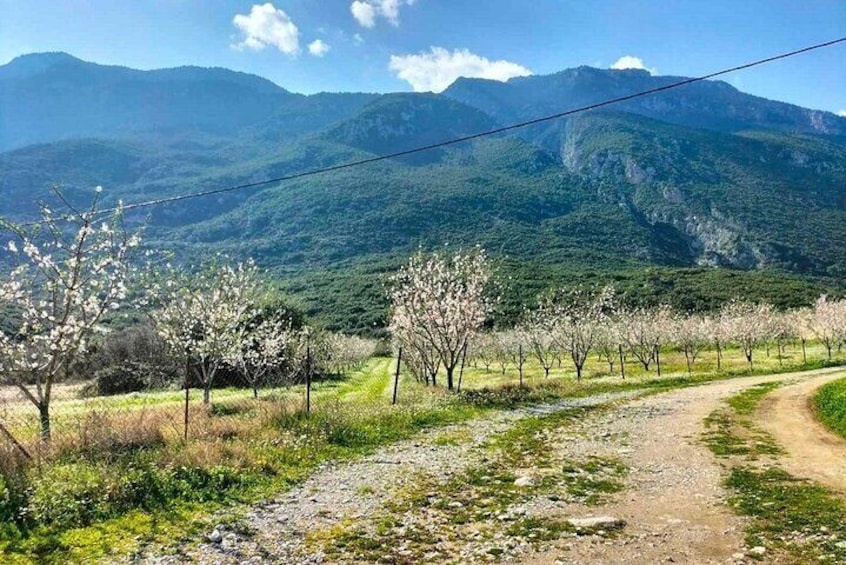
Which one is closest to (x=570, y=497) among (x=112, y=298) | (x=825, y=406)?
(x=112, y=298)

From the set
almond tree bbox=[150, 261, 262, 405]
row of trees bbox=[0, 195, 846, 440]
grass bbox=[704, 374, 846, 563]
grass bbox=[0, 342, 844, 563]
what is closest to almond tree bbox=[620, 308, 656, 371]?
row of trees bbox=[0, 195, 846, 440]

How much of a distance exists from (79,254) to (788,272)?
165 meters

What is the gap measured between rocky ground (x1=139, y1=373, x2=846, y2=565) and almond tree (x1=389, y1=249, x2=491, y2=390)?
13716 millimetres

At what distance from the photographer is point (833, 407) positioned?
22047mm

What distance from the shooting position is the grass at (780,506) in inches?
313

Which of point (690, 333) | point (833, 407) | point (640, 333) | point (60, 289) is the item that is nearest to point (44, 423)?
point (60, 289)

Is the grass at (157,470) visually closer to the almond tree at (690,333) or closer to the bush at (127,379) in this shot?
the bush at (127,379)

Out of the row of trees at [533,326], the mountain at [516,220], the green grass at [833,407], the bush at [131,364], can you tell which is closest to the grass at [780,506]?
the green grass at [833,407]

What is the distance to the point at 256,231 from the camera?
16262 cm

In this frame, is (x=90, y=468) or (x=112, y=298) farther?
(x=112, y=298)

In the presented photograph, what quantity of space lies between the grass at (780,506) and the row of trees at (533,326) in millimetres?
15669

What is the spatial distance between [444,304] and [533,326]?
94.4 ft

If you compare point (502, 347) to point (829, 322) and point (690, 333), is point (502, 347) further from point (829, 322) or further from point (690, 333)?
point (829, 322)

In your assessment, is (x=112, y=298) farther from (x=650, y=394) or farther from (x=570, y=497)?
(x=650, y=394)
